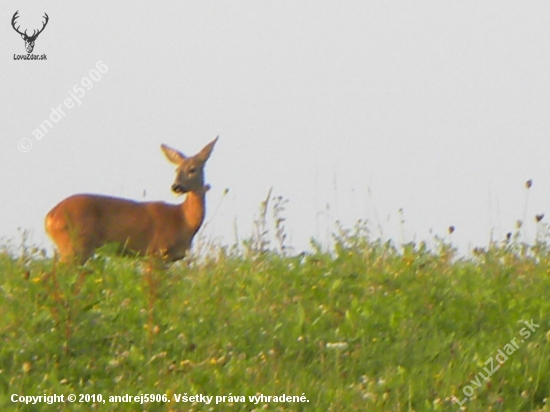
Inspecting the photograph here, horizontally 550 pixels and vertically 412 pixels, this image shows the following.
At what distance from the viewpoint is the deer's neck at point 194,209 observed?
35.1 feet

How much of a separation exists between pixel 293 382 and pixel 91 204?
170 inches

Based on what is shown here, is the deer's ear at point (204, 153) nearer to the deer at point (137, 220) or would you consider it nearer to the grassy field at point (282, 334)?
the deer at point (137, 220)

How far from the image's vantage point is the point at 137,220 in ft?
33.8

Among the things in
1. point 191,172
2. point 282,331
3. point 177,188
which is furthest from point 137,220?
point 282,331

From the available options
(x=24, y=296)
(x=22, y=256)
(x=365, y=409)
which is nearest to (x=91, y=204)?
(x=22, y=256)

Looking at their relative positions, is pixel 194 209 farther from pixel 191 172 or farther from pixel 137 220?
pixel 137 220

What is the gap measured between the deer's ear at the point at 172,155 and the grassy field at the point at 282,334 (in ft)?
11.0

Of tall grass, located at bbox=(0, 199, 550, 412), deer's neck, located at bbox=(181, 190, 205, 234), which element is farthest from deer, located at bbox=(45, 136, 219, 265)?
tall grass, located at bbox=(0, 199, 550, 412)

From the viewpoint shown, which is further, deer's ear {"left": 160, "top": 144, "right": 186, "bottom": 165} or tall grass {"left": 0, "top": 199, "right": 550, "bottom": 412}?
deer's ear {"left": 160, "top": 144, "right": 186, "bottom": 165}

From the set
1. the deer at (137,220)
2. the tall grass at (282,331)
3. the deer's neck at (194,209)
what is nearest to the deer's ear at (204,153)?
the deer at (137,220)

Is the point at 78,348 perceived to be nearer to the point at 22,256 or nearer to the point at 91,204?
the point at 22,256

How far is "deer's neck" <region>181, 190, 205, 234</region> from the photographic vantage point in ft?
35.1

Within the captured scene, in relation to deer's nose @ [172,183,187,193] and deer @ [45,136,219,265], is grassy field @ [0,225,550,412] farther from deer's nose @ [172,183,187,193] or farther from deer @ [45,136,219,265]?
deer's nose @ [172,183,187,193]

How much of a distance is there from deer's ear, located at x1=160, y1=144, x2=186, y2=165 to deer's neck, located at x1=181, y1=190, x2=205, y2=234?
342mm
